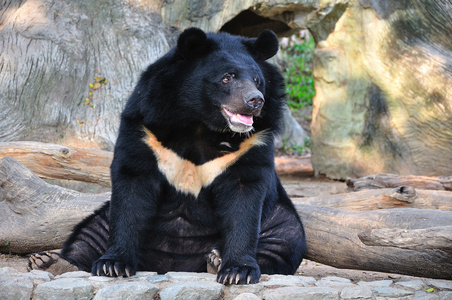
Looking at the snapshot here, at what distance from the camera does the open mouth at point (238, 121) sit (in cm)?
310

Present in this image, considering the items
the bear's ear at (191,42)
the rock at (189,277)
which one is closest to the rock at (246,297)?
the rock at (189,277)

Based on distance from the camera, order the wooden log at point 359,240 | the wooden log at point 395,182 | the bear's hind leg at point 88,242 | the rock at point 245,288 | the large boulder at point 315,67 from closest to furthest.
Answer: the rock at point 245,288 → the wooden log at point 359,240 → the bear's hind leg at point 88,242 → the wooden log at point 395,182 → the large boulder at point 315,67

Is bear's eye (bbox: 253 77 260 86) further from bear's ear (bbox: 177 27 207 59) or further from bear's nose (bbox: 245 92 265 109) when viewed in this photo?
bear's ear (bbox: 177 27 207 59)

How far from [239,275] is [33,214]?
6.40 ft

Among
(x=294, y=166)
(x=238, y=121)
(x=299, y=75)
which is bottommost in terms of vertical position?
(x=294, y=166)

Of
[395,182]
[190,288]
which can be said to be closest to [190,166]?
[190,288]

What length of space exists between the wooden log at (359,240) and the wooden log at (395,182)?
5.52 ft

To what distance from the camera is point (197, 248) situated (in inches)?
136

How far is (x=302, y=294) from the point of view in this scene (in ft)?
9.20

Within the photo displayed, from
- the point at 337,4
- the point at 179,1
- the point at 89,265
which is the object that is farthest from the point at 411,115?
the point at 89,265

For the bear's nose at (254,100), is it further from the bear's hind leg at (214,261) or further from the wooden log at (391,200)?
the wooden log at (391,200)

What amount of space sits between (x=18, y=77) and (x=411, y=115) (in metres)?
5.40

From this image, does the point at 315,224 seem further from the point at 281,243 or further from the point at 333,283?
the point at 333,283

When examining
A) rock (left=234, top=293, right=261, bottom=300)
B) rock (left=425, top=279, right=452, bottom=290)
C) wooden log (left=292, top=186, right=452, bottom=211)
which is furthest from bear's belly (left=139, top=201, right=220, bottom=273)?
wooden log (left=292, top=186, right=452, bottom=211)
